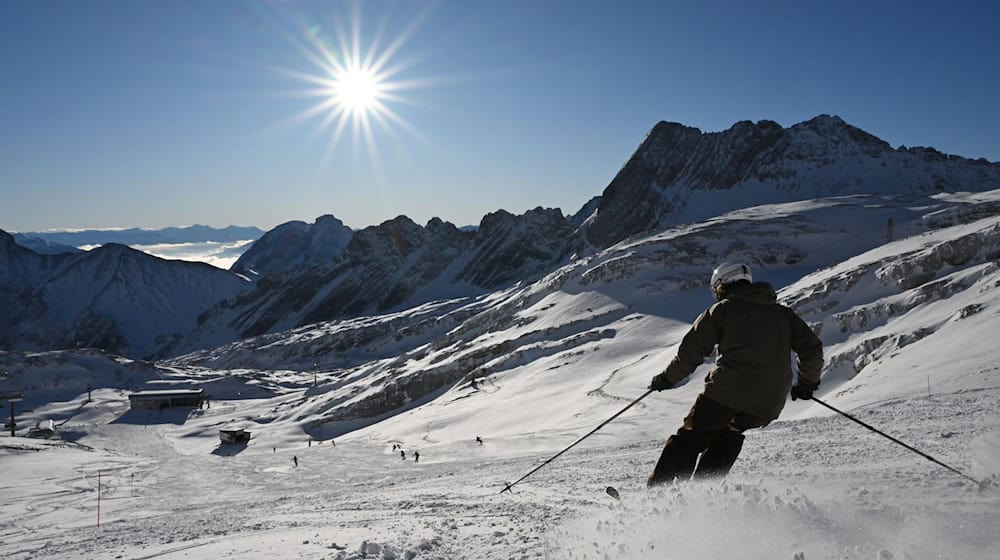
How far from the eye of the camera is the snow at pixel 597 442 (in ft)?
16.8

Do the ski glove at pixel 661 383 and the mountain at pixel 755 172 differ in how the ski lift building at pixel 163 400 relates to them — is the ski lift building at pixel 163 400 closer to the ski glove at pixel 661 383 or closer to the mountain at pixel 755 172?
the ski glove at pixel 661 383

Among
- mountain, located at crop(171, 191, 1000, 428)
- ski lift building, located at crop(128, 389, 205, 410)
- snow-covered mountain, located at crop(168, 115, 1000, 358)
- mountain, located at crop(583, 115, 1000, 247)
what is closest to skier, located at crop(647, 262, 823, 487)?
mountain, located at crop(171, 191, 1000, 428)

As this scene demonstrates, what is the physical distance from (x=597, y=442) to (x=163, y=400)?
75600mm

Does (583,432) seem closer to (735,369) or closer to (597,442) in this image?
(597,442)

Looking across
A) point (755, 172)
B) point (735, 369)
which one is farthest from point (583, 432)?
point (755, 172)

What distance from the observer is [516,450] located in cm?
2334

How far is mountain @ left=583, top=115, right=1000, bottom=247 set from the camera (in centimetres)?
14000

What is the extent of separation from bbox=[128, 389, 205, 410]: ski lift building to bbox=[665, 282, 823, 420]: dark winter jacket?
3364 inches

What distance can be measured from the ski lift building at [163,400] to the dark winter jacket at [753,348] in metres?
85.4

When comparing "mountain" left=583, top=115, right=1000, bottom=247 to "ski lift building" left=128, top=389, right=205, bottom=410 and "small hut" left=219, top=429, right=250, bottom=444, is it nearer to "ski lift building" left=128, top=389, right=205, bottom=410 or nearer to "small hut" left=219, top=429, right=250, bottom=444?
"ski lift building" left=128, top=389, right=205, bottom=410

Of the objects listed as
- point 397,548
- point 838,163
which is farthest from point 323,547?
point 838,163

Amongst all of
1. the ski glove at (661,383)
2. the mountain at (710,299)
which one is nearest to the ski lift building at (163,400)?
the mountain at (710,299)

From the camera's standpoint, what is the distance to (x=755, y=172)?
15725cm

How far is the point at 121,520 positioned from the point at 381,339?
373ft
